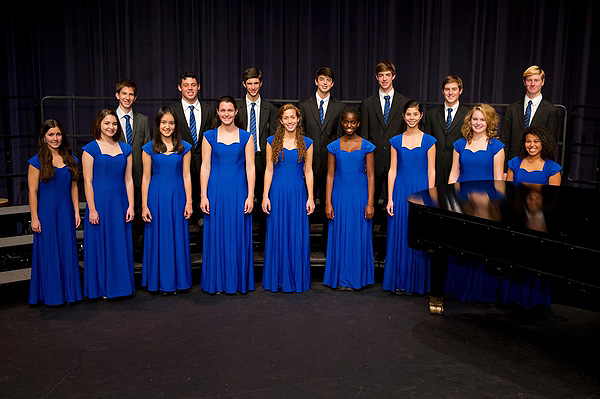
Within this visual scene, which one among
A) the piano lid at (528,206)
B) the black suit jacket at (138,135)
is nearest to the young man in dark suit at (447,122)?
the piano lid at (528,206)

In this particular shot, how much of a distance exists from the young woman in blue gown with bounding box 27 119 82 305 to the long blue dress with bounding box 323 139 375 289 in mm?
1898

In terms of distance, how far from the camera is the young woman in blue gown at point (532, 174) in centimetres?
388

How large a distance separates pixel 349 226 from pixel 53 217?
215 cm

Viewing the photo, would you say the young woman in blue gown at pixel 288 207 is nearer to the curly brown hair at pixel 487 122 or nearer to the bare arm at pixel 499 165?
the curly brown hair at pixel 487 122

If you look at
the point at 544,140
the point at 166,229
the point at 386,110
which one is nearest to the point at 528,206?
the point at 544,140

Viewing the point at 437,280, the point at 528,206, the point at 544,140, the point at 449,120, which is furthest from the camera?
the point at 449,120

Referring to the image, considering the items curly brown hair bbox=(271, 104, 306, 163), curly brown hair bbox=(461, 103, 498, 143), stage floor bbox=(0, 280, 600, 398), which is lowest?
stage floor bbox=(0, 280, 600, 398)

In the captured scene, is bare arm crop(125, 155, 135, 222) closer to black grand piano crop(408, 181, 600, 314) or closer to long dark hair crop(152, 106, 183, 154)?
long dark hair crop(152, 106, 183, 154)

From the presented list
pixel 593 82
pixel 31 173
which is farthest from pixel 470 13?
pixel 31 173

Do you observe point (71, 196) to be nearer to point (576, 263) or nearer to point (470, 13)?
point (576, 263)

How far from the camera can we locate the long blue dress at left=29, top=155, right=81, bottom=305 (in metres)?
4.09

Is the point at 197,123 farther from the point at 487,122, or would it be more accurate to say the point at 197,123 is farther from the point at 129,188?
the point at 487,122

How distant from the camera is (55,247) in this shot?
13.5ft

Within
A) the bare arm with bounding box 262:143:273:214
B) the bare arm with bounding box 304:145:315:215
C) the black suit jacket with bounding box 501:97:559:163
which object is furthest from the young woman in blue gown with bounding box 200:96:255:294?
the black suit jacket with bounding box 501:97:559:163
